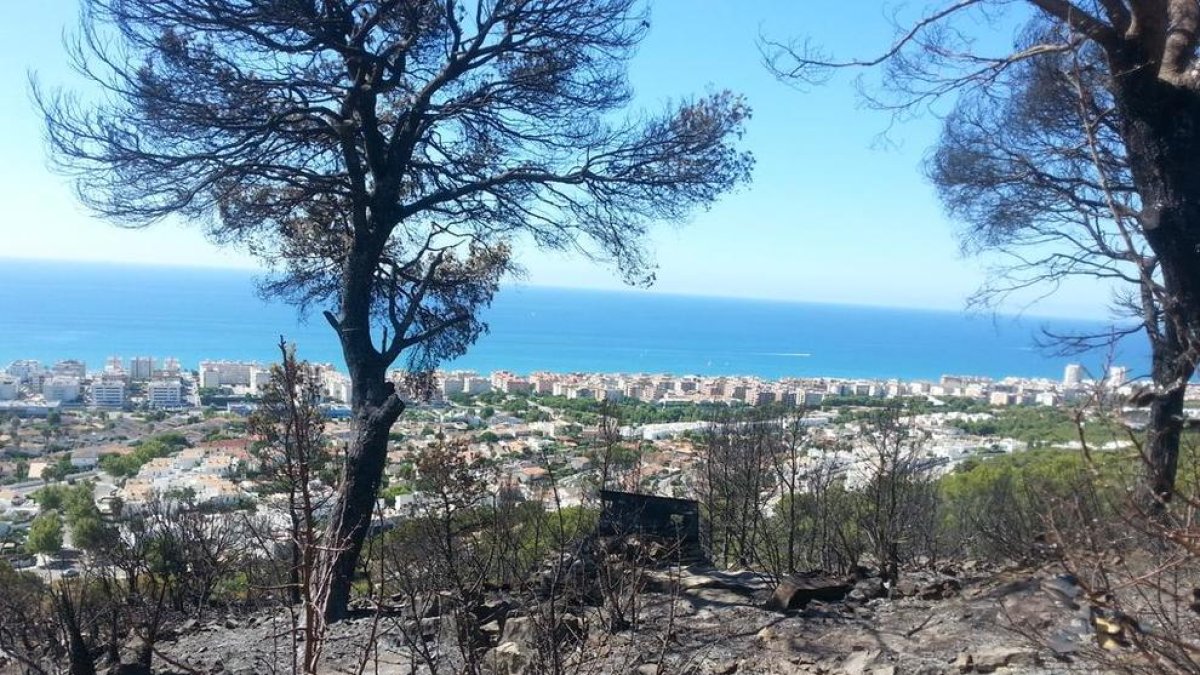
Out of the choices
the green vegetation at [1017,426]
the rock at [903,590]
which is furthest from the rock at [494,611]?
the green vegetation at [1017,426]

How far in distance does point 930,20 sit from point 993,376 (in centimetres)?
2052

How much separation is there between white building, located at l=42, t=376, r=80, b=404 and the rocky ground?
12934mm

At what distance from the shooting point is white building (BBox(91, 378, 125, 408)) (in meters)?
16.7

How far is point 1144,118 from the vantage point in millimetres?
4191

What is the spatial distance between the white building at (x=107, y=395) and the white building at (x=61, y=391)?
15.4 inches

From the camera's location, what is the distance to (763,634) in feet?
15.4

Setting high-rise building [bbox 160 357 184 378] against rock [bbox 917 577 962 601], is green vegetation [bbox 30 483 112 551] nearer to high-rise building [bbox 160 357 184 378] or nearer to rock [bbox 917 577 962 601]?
rock [bbox 917 577 962 601]

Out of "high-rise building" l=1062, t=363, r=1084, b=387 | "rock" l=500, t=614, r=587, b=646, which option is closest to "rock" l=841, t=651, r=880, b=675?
"rock" l=500, t=614, r=587, b=646

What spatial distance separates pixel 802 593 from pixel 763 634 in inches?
25.5

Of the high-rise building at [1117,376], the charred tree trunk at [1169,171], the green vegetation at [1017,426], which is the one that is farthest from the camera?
the green vegetation at [1017,426]

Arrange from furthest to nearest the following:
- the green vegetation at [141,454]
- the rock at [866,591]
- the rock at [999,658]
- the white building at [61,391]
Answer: the white building at [61,391] < the green vegetation at [141,454] < the rock at [866,591] < the rock at [999,658]

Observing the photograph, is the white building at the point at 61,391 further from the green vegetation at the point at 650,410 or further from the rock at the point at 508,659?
the rock at the point at 508,659

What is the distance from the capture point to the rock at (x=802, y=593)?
5.21 m

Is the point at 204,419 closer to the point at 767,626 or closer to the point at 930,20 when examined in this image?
the point at 767,626
